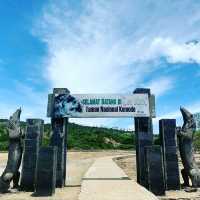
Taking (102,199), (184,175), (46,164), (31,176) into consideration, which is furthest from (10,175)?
(184,175)

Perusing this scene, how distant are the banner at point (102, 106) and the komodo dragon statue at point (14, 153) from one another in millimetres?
1869

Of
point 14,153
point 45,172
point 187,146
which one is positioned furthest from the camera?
point 187,146

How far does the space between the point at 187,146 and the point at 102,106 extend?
405cm

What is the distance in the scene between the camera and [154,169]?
13.3m

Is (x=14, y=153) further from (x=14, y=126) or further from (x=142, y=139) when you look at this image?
(x=142, y=139)

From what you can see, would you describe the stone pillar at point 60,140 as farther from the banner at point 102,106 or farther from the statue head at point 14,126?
the statue head at point 14,126

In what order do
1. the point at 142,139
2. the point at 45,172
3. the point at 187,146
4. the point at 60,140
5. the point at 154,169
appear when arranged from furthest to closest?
the point at 60,140 < the point at 142,139 < the point at 187,146 < the point at 154,169 < the point at 45,172

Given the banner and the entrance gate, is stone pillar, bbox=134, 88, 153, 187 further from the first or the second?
the banner

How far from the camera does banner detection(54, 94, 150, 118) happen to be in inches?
603

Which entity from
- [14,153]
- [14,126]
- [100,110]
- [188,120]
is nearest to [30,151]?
[14,153]

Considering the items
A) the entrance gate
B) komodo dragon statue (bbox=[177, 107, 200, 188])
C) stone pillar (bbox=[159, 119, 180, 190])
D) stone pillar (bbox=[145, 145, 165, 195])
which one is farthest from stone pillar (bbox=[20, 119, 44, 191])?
komodo dragon statue (bbox=[177, 107, 200, 188])

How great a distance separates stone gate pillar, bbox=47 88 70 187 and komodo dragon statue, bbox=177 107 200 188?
5.04m

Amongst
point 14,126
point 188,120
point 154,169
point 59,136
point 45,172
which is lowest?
point 45,172

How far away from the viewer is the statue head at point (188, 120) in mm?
14992
